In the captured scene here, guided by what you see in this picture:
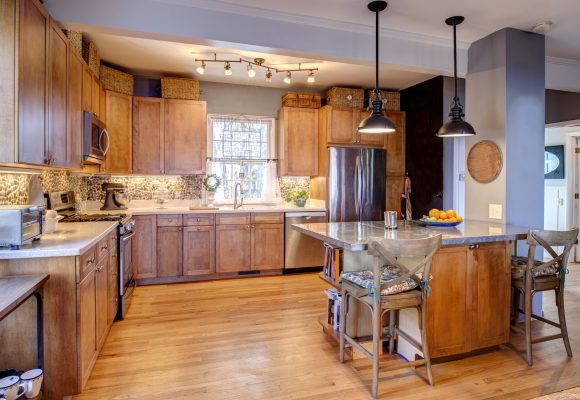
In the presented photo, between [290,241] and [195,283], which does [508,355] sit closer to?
[290,241]

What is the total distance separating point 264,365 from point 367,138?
12.2 feet

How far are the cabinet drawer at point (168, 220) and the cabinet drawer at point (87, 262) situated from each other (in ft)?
6.60

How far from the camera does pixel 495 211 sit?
3.35 metres

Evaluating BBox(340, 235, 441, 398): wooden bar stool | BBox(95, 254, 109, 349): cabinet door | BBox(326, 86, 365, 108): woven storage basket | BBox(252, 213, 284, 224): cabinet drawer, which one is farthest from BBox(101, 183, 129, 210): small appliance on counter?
BBox(340, 235, 441, 398): wooden bar stool

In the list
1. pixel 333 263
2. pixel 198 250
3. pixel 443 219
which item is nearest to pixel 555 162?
pixel 443 219

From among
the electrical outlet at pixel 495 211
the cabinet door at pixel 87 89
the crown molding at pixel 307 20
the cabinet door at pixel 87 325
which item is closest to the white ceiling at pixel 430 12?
the crown molding at pixel 307 20

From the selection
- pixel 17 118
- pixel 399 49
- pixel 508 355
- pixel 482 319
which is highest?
pixel 399 49

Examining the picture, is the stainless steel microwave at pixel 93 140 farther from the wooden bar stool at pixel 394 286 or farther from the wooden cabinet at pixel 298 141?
the wooden bar stool at pixel 394 286

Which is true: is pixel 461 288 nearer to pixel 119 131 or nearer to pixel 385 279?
pixel 385 279

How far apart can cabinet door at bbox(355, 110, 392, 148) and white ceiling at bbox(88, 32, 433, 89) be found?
1.35 feet

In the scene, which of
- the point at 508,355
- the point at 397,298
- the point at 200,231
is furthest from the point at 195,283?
the point at 508,355

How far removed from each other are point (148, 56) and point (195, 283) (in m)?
2.73

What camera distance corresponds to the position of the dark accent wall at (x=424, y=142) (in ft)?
15.6

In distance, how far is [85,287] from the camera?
7.14 ft
